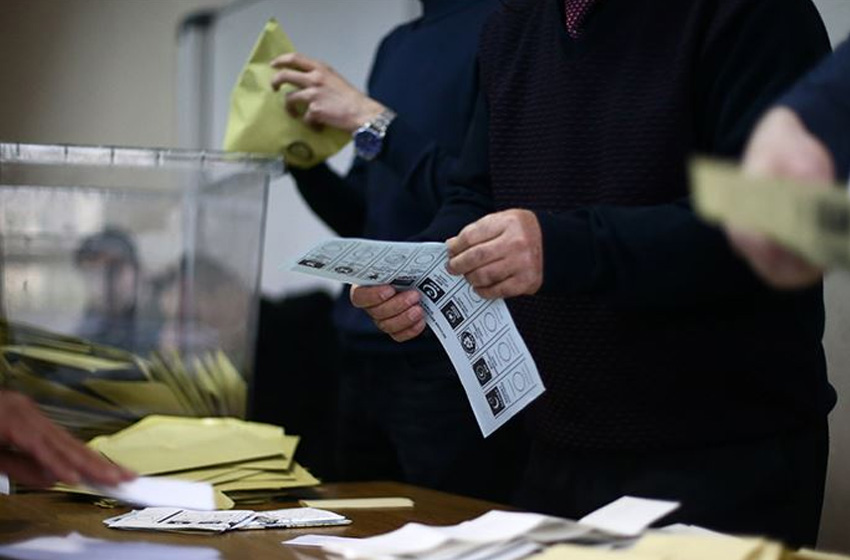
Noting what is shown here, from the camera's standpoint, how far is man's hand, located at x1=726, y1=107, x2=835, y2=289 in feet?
2.29

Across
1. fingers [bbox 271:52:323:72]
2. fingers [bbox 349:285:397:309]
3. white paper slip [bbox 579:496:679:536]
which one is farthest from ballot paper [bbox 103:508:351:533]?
fingers [bbox 271:52:323:72]

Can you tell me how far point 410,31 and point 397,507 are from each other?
0.79 metres

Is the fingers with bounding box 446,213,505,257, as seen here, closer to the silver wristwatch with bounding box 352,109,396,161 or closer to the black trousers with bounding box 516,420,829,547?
the black trousers with bounding box 516,420,829,547

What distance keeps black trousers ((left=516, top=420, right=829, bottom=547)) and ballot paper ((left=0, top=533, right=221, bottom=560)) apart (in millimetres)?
390

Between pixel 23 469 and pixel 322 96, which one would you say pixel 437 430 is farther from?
pixel 23 469

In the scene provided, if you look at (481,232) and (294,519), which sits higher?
(481,232)

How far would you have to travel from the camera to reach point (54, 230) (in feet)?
5.32

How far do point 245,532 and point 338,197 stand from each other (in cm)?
79

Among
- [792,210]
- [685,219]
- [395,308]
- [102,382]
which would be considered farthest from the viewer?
[102,382]

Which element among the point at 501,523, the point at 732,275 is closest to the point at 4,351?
the point at 501,523

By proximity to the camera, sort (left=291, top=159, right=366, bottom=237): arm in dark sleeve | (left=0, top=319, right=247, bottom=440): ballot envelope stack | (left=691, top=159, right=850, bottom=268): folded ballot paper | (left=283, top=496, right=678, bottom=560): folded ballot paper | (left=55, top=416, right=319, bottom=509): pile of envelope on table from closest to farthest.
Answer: (left=691, top=159, right=850, bottom=268): folded ballot paper → (left=283, top=496, right=678, bottom=560): folded ballot paper → (left=55, top=416, right=319, bottom=509): pile of envelope on table → (left=0, top=319, right=247, bottom=440): ballot envelope stack → (left=291, top=159, right=366, bottom=237): arm in dark sleeve

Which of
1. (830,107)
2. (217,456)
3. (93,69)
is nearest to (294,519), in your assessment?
(217,456)

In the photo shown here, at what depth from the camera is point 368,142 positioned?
A: 1625mm

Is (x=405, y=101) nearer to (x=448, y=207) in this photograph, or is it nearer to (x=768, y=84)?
(x=448, y=207)
